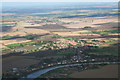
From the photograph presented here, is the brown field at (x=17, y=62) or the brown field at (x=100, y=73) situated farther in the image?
the brown field at (x=17, y=62)

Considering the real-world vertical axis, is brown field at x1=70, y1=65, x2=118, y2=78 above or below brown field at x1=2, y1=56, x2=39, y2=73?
below

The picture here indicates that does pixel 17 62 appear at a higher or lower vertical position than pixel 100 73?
higher

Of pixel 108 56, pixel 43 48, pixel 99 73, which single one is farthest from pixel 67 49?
pixel 99 73

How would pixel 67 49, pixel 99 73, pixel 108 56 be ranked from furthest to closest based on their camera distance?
1. pixel 67 49
2. pixel 108 56
3. pixel 99 73

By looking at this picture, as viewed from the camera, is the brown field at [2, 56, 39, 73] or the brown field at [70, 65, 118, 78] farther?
the brown field at [2, 56, 39, 73]

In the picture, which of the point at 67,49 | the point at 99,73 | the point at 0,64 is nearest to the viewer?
the point at 99,73

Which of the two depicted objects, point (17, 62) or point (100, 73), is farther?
point (17, 62)

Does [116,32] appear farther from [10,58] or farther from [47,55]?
[10,58]

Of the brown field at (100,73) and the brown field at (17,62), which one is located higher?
the brown field at (17,62)
